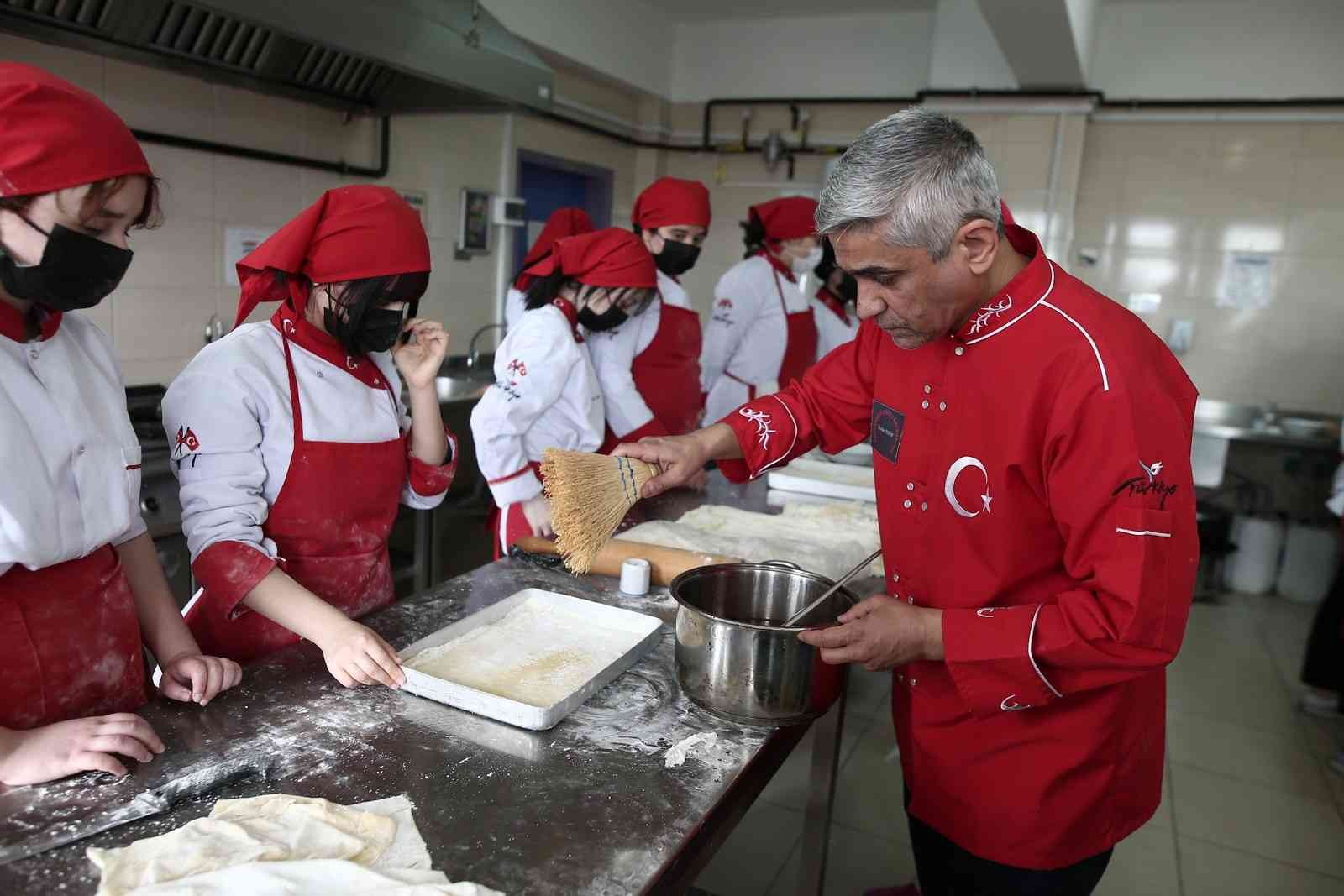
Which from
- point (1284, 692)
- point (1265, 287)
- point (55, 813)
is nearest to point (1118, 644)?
point (55, 813)

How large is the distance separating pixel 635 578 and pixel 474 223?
368 cm

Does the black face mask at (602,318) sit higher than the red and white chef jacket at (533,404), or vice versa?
the black face mask at (602,318)

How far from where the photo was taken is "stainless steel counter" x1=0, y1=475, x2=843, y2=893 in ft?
3.30

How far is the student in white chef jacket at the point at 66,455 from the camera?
3.53ft

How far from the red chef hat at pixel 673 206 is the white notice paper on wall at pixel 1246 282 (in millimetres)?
3804

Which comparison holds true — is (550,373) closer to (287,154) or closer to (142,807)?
(142,807)

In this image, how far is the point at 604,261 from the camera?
2.55 m

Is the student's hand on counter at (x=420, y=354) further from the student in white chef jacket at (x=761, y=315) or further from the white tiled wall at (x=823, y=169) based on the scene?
the white tiled wall at (x=823, y=169)

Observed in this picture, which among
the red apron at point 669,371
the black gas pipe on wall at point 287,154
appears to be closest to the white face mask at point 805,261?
the red apron at point 669,371

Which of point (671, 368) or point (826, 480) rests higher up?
point (671, 368)

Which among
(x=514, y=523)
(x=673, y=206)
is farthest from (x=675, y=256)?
(x=514, y=523)

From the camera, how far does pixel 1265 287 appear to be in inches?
210

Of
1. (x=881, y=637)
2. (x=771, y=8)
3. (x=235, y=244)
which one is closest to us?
(x=881, y=637)

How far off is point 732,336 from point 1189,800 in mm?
2492
